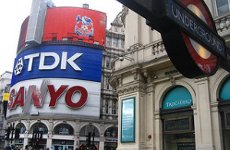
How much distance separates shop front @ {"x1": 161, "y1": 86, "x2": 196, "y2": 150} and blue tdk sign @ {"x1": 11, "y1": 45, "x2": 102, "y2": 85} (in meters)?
29.9

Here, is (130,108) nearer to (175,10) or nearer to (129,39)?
(129,39)

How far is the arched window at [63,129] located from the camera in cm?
4131

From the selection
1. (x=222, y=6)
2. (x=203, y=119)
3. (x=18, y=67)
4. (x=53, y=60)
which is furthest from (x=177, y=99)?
(x=18, y=67)

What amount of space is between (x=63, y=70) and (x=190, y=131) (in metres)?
32.1

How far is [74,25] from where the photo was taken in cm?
4497

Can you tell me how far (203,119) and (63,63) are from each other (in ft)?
108

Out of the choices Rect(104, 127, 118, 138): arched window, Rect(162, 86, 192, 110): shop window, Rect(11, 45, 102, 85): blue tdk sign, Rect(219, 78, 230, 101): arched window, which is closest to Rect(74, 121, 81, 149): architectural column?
Rect(104, 127, 118, 138): arched window

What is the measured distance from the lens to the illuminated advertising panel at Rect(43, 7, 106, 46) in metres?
44.6

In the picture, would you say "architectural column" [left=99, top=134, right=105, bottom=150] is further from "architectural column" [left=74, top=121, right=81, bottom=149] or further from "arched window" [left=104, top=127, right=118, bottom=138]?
"architectural column" [left=74, top=121, right=81, bottom=149]

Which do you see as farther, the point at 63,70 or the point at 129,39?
the point at 63,70

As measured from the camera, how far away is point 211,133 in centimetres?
Result: 1148

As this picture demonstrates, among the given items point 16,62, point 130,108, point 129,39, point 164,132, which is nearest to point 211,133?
point 164,132

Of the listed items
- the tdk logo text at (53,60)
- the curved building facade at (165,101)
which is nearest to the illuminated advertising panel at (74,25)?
the tdk logo text at (53,60)

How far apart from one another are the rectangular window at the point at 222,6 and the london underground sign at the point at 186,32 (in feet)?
31.2
